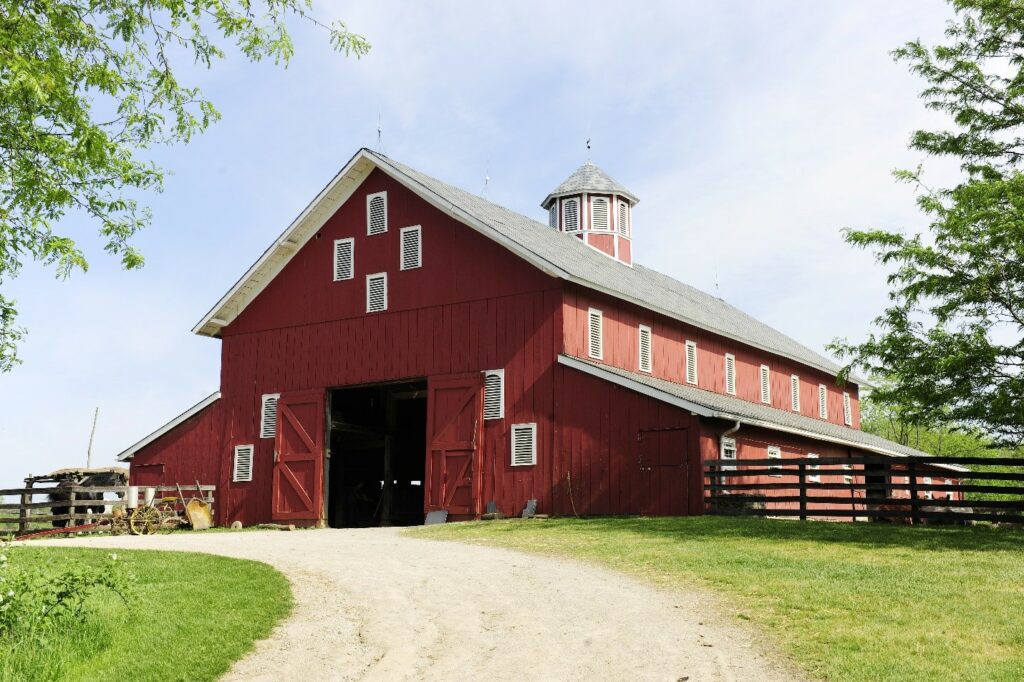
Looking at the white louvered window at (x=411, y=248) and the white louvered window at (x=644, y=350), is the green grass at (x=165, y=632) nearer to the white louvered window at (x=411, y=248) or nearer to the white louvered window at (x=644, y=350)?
the white louvered window at (x=411, y=248)

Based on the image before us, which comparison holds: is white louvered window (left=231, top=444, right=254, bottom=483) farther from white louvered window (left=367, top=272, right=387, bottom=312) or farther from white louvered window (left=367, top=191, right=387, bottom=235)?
white louvered window (left=367, top=191, right=387, bottom=235)

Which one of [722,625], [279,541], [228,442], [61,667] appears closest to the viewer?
[61,667]

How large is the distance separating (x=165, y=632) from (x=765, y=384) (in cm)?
2659

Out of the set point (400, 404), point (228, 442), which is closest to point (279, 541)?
point (228, 442)

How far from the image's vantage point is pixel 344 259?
28.6 metres

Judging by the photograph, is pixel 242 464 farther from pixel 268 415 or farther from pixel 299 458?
pixel 299 458

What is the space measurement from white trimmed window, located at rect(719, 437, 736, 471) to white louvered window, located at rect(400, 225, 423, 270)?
28.0 feet

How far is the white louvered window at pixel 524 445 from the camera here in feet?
82.2

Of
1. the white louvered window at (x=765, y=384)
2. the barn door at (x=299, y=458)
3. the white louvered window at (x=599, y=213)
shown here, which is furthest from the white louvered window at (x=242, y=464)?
the white louvered window at (x=765, y=384)

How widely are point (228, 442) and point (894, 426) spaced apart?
186ft

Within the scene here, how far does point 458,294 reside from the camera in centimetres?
2659

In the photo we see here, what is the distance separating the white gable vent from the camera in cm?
2817

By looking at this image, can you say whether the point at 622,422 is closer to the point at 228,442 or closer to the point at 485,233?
the point at 485,233

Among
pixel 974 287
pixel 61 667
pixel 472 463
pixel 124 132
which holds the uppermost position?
pixel 124 132
